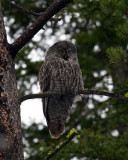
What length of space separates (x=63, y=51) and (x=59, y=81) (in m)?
0.65

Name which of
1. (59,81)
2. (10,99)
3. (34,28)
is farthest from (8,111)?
(59,81)

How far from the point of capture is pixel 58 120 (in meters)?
5.64

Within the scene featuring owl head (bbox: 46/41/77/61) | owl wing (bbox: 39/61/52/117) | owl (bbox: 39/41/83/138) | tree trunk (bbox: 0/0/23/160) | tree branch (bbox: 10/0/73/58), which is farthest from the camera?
owl head (bbox: 46/41/77/61)

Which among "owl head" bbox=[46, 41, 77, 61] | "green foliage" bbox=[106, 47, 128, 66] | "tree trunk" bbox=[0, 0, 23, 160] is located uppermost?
"owl head" bbox=[46, 41, 77, 61]

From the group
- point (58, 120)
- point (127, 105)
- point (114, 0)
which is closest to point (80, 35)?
point (127, 105)

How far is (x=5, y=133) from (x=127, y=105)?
3829mm

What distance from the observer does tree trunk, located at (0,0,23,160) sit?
300 cm

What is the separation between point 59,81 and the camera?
497 centimetres

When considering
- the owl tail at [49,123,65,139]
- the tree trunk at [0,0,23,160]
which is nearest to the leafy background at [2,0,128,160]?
the owl tail at [49,123,65,139]

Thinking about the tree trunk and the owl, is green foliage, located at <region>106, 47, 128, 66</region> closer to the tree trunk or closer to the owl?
the tree trunk

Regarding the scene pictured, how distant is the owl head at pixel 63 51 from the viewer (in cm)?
529

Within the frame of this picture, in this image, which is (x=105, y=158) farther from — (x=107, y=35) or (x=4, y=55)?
(x=4, y=55)

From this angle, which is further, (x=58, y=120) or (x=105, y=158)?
(x=105, y=158)

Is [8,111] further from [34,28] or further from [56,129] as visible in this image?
[56,129]
